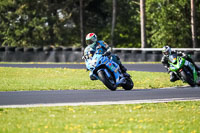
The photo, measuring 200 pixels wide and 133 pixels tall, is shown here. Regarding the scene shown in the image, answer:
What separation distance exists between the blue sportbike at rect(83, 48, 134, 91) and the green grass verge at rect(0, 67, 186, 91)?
1849mm

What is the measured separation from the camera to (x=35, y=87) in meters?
16.9

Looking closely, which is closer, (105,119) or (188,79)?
(105,119)

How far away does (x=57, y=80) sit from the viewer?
19.7 m

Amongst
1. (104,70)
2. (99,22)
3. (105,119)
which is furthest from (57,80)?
(99,22)

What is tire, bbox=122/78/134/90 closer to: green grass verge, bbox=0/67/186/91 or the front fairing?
green grass verge, bbox=0/67/186/91

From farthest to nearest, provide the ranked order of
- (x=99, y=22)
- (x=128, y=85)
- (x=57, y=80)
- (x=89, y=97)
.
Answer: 1. (x=99, y=22)
2. (x=57, y=80)
3. (x=128, y=85)
4. (x=89, y=97)

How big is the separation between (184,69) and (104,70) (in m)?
3.59

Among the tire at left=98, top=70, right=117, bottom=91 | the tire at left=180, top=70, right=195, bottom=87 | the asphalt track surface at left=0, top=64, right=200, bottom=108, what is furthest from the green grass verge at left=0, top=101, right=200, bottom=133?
the tire at left=180, top=70, right=195, bottom=87

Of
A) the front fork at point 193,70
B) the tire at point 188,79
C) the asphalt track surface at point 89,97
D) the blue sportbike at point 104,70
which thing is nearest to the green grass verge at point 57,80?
the tire at point 188,79

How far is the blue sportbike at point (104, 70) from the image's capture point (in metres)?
15.0

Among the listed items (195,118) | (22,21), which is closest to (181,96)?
(195,118)

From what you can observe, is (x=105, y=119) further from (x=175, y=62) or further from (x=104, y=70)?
(x=175, y=62)

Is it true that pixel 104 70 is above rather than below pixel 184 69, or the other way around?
above

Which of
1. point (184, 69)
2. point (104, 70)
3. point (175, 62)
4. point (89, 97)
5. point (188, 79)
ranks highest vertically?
point (104, 70)
